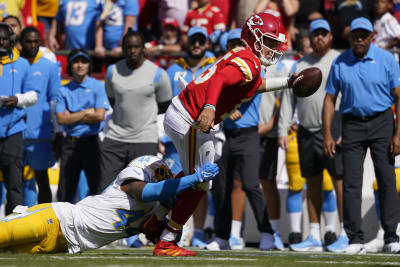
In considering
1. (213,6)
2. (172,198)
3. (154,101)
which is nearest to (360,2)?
(213,6)

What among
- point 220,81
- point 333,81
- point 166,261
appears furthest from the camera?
point 333,81

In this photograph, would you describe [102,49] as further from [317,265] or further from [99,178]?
[317,265]

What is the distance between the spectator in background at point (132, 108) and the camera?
7914 mm

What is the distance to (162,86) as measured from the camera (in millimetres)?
7992

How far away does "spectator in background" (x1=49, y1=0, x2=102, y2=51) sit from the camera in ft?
33.7

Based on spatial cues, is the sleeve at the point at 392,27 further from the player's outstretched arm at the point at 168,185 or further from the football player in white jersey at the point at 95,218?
the player's outstretched arm at the point at 168,185

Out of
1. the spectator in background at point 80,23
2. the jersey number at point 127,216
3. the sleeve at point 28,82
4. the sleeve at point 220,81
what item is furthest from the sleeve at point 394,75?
the spectator in background at point 80,23

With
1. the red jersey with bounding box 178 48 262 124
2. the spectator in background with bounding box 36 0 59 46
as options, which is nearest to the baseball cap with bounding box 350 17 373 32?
the red jersey with bounding box 178 48 262 124

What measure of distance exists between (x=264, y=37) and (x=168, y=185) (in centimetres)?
128

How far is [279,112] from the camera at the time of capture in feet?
26.8

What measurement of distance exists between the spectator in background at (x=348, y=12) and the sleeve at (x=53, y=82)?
12.0 ft

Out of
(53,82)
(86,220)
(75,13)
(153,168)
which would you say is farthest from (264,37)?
(75,13)

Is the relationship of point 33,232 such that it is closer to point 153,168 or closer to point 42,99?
point 153,168

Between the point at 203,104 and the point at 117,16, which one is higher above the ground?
the point at 117,16
